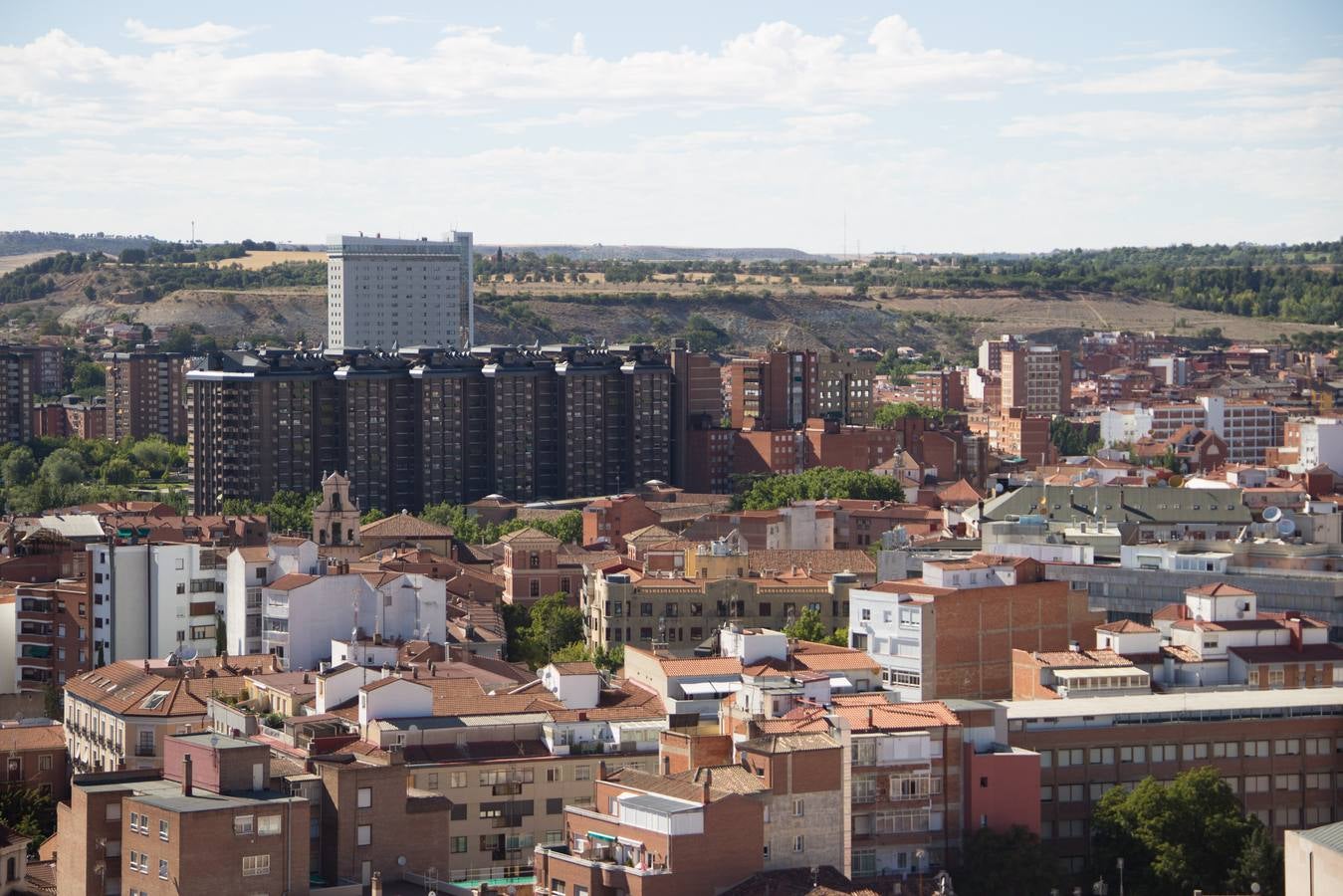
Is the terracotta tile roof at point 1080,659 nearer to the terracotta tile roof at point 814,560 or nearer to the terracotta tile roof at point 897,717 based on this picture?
the terracotta tile roof at point 897,717

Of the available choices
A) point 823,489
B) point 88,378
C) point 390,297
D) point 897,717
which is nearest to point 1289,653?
point 897,717

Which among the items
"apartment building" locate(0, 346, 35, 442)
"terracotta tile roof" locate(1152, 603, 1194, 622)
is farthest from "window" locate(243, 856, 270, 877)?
"apartment building" locate(0, 346, 35, 442)

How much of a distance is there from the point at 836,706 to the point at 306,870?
941 cm

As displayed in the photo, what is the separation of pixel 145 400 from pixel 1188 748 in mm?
92790

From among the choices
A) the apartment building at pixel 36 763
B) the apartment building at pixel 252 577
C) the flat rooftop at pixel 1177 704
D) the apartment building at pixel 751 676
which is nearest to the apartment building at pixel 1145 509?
the apartment building at pixel 252 577

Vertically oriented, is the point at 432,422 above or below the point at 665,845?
above

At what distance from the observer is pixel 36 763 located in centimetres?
4388

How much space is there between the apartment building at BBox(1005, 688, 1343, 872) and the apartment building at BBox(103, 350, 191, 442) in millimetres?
89914

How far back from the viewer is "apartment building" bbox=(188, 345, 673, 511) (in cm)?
9194

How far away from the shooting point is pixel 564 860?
33.9 meters

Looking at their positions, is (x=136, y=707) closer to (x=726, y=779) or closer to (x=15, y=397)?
(x=726, y=779)

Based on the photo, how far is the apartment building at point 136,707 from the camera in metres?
43.1

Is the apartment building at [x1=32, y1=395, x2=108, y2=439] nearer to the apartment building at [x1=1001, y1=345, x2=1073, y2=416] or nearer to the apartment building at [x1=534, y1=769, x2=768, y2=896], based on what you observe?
the apartment building at [x1=1001, y1=345, x2=1073, y2=416]

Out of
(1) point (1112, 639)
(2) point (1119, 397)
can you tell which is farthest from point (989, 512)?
(2) point (1119, 397)
